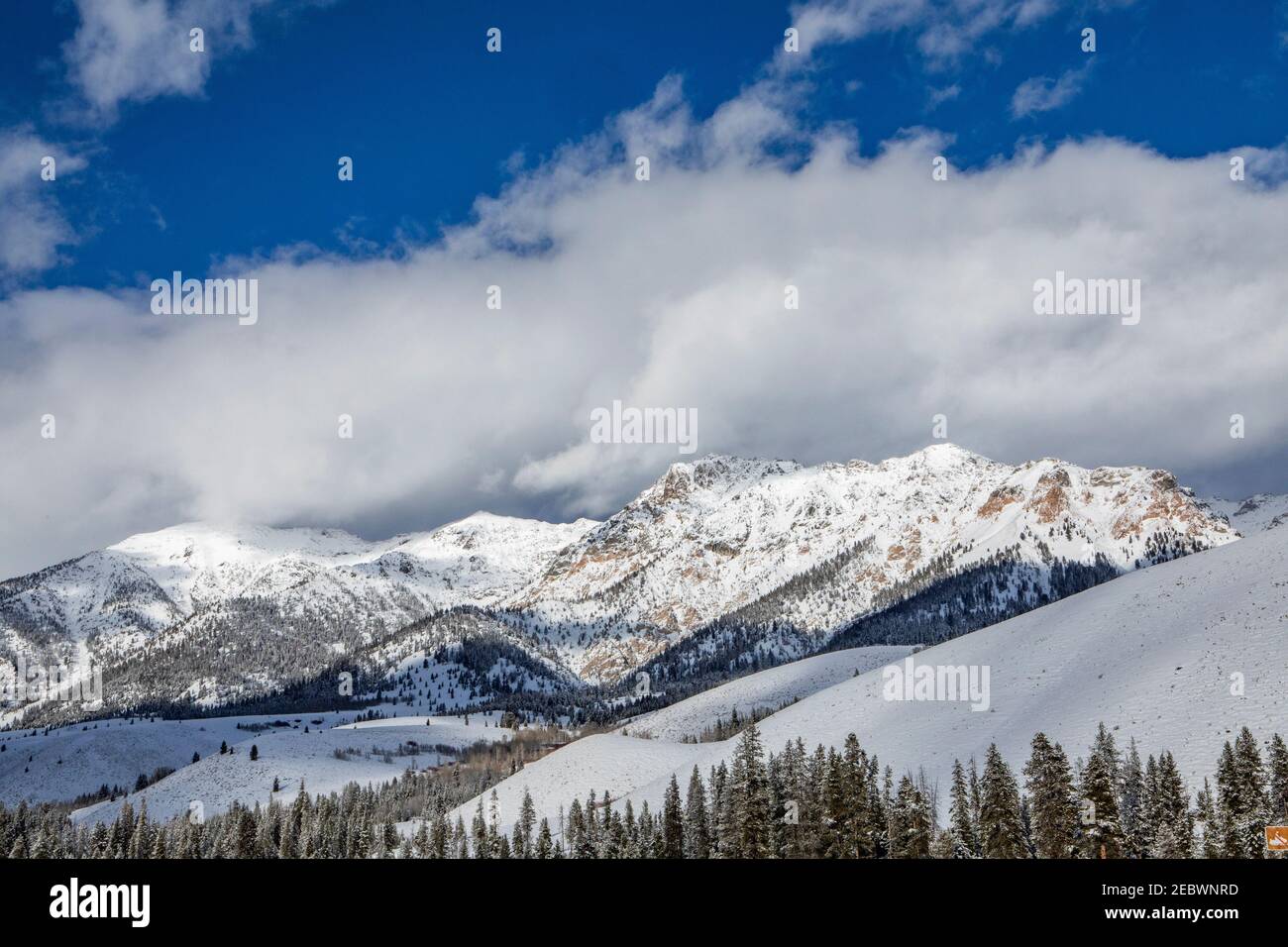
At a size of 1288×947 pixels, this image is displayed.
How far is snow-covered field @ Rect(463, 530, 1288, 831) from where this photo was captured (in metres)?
87.1

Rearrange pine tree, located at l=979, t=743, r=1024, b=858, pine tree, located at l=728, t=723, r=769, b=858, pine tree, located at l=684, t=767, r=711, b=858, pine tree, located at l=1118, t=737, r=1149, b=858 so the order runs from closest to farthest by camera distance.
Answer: pine tree, located at l=1118, t=737, r=1149, b=858, pine tree, located at l=979, t=743, r=1024, b=858, pine tree, located at l=728, t=723, r=769, b=858, pine tree, located at l=684, t=767, r=711, b=858

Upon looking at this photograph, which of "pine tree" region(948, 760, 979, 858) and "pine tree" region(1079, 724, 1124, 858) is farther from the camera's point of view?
"pine tree" region(948, 760, 979, 858)

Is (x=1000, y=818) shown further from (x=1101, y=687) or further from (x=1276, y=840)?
(x=1101, y=687)

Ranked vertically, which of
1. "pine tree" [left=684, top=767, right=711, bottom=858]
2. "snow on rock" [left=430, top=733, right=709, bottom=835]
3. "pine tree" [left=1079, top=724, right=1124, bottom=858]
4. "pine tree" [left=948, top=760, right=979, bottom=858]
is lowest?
"snow on rock" [left=430, top=733, right=709, bottom=835]

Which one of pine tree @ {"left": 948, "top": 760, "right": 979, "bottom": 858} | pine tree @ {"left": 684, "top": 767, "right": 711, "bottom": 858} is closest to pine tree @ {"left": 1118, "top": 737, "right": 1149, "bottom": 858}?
pine tree @ {"left": 948, "top": 760, "right": 979, "bottom": 858}

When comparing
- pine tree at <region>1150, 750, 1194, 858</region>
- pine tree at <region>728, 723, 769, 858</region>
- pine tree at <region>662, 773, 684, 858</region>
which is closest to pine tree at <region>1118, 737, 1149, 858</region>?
pine tree at <region>1150, 750, 1194, 858</region>

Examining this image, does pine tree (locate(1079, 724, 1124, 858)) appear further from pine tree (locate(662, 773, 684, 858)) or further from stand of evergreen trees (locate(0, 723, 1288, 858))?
pine tree (locate(662, 773, 684, 858))

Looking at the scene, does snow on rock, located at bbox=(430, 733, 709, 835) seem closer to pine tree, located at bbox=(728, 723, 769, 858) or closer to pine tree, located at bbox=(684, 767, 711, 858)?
pine tree, located at bbox=(684, 767, 711, 858)

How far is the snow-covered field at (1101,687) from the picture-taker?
87062 mm

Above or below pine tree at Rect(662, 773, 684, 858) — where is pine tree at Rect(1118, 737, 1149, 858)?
above

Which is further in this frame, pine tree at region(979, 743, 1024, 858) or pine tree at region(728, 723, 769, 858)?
pine tree at region(728, 723, 769, 858)

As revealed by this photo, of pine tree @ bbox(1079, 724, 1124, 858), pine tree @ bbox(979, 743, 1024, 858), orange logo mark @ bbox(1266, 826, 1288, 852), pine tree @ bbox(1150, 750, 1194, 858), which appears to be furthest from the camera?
pine tree @ bbox(979, 743, 1024, 858)

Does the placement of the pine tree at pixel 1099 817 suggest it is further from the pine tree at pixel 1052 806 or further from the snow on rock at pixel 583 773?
the snow on rock at pixel 583 773
